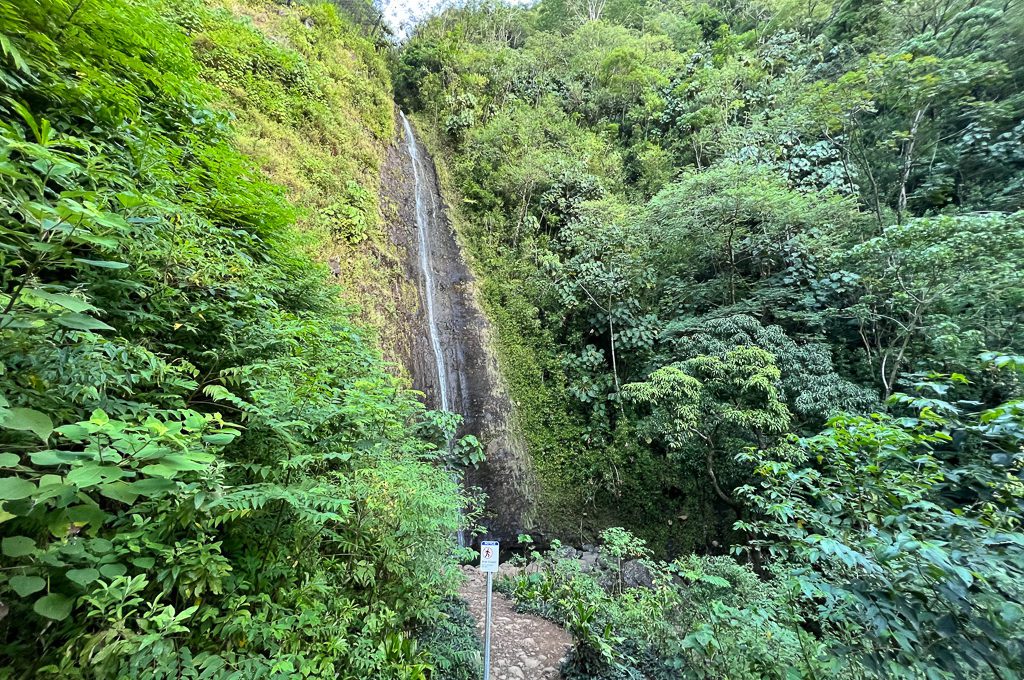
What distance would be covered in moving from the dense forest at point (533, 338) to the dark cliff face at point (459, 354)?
0.46 meters

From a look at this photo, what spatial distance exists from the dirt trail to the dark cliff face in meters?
1.76

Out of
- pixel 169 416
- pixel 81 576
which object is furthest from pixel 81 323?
pixel 169 416

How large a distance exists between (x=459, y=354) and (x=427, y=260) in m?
2.39

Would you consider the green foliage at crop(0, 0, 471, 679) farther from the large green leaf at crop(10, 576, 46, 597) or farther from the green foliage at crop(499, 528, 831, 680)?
the green foliage at crop(499, 528, 831, 680)

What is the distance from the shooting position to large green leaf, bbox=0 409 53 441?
0.98 m

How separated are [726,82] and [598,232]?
6981mm

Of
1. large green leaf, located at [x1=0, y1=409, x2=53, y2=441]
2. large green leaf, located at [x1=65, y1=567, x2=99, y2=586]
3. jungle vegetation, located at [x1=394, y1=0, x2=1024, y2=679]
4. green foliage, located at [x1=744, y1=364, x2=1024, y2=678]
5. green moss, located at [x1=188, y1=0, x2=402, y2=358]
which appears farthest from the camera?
green moss, located at [x1=188, y1=0, x2=402, y2=358]

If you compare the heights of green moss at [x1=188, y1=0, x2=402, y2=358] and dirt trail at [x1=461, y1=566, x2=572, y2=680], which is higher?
green moss at [x1=188, y1=0, x2=402, y2=358]

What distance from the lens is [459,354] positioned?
8445 mm

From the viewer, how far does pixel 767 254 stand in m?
8.38

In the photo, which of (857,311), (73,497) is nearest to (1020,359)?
(73,497)

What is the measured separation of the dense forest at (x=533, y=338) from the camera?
1.40 m

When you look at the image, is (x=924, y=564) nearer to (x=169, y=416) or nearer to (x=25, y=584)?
(x=25, y=584)

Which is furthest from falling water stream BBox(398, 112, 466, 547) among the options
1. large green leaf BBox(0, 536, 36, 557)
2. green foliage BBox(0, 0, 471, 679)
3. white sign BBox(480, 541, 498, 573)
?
large green leaf BBox(0, 536, 36, 557)
